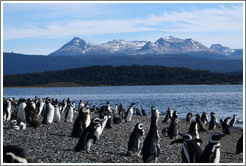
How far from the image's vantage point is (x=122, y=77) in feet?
509

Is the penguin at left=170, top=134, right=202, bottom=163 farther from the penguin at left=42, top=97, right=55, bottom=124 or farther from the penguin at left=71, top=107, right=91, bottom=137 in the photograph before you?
the penguin at left=42, top=97, right=55, bottom=124

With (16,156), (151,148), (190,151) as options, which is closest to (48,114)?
(151,148)

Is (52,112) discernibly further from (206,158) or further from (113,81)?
(113,81)

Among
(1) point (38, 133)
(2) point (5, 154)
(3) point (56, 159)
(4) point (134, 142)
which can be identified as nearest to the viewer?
(2) point (5, 154)

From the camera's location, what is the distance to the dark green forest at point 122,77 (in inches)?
5696

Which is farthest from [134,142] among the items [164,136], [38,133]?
[164,136]

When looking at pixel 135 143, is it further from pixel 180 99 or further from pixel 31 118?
pixel 180 99

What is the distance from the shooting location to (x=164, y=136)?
15742mm

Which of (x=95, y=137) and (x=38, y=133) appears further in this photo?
(x=38, y=133)

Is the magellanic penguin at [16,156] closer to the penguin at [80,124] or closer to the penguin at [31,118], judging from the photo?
the penguin at [80,124]

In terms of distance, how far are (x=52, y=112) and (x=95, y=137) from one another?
6253 millimetres

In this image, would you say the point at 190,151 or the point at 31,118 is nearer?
the point at 190,151

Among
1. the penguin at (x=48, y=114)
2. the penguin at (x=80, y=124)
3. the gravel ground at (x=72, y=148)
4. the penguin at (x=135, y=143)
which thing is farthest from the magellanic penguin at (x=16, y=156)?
the penguin at (x=48, y=114)

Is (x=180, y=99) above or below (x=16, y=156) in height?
below
